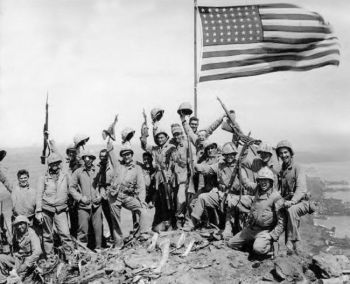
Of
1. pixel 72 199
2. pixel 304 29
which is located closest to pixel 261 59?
pixel 304 29

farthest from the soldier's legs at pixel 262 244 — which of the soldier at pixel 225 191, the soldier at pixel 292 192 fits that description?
the soldier at pixel 225 191

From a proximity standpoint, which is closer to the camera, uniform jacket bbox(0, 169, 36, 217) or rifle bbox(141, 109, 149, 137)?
uniform jacket bbox(0, 169, 36, 217)

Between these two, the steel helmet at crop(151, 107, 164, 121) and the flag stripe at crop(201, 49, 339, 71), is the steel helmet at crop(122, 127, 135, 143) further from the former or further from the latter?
the flag stripe at crop(201, 49, 339, 71)

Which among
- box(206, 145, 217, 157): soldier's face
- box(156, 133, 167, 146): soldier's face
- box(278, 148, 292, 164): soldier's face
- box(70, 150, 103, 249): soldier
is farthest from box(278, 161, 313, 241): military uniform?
box(70, 150, 103, 249): soldier

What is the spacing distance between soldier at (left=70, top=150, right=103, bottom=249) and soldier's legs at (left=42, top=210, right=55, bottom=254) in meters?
0.68

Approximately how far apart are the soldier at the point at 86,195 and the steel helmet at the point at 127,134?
34.6 inches

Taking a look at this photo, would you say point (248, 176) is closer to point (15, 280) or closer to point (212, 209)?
point (212, 209)

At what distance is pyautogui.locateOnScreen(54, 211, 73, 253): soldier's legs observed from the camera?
38.0 ft

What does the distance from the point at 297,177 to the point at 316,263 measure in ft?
6.14

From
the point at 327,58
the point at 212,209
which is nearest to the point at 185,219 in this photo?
the point at 212,209

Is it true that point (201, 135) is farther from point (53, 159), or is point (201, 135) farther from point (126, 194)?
point (53, 159)

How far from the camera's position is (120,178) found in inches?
465

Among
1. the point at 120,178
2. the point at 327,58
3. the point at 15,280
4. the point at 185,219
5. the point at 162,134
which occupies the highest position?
the point at 327,58

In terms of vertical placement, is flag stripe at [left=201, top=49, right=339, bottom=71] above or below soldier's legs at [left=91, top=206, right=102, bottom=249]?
above
